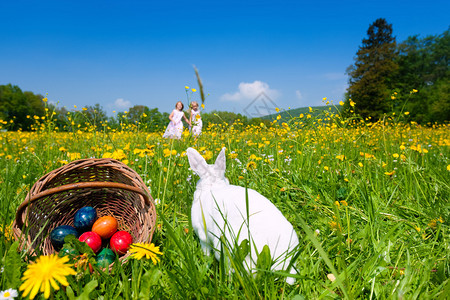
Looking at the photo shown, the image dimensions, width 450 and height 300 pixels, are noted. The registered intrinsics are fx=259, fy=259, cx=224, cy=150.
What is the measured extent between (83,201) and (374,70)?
33.9 metres

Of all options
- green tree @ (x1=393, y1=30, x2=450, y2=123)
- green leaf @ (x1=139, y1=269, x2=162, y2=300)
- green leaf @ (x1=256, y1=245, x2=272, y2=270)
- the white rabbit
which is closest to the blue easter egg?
the white rabbit

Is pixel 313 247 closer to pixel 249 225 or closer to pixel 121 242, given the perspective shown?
pixel 249 225

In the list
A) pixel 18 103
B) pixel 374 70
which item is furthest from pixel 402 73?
pixel 18 103

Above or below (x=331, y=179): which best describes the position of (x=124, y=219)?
below

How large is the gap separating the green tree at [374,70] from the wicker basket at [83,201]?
26.8 meters

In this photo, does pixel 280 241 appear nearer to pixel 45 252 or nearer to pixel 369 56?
pixel 45 252

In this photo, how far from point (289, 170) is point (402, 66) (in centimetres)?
3875

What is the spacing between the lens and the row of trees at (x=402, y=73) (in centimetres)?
2442

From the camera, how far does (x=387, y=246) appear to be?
4.58 feet

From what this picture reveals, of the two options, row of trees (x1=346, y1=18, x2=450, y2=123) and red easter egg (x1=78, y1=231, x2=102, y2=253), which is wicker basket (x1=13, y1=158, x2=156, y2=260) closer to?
red easter egg (x1=78, y1=231, x2=102, y2=253)

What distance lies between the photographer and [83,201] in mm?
2051

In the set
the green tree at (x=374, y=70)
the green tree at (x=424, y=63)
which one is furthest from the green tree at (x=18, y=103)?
the green tree at (x=424, y=63)

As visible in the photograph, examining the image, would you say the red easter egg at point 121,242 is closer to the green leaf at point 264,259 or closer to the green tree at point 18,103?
the green leaf at point 264,259

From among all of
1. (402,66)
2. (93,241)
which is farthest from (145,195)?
(402,66)
